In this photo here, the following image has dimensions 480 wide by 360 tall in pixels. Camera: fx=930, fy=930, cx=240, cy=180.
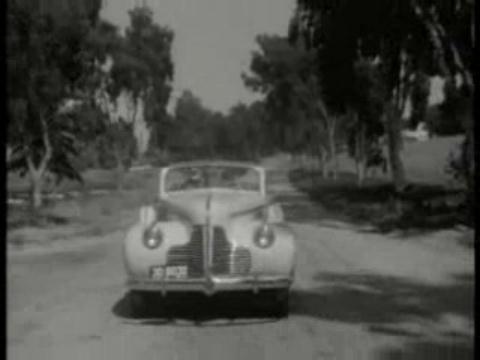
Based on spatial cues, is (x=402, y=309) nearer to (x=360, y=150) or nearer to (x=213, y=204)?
(x=213, y=204)

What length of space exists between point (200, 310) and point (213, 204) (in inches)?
40.4

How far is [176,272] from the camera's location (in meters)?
7.93

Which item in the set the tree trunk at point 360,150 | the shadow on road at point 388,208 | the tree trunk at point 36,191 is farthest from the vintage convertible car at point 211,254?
the tree trunk at point 360,150

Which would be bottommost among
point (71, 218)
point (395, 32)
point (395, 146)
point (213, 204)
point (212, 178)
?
point (71, 218)

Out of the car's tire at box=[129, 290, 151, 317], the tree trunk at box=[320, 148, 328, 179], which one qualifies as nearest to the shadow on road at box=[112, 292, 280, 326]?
the car's tire at box=[129, 290, 151, 317]

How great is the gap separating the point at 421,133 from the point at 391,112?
101 ft

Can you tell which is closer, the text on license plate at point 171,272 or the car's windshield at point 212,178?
the text on license plate at point 171,272

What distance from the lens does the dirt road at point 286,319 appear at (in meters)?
6.79

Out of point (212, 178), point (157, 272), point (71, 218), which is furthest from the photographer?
point (71, 218)

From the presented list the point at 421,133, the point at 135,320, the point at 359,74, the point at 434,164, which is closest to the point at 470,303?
the point at 135,320

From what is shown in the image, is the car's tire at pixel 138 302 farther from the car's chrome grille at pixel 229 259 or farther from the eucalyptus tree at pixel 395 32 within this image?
the eucalyptus tree at pixel 395 32

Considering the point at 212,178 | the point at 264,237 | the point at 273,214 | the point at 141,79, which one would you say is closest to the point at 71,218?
the point at 141,79

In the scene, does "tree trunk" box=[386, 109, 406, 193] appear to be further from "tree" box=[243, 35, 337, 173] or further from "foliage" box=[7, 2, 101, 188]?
"tree" box=[243, 35, 337, 173]

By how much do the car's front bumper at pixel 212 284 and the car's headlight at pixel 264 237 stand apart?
0.28 meters
